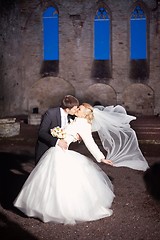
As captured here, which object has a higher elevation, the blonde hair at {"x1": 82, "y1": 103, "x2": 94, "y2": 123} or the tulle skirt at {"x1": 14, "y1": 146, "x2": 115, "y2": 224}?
the blonde hair at {"x1": 82, "y1": 103, "x2": 94, "y2": 123}

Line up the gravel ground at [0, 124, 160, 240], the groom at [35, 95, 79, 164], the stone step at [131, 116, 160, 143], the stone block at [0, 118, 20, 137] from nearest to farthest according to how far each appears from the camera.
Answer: the gravel ground at [0, 124, 160, 240], the groom at [35, 95, 79, 164], the stone block at [0, 118, 20, 137], the stone step at [131, 116, 160, 143]

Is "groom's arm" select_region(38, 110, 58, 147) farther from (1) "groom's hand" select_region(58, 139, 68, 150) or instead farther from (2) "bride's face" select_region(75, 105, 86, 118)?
(2) "bride's face" select_region(75, 105, 86, 118)

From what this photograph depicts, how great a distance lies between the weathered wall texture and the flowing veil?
13.3m

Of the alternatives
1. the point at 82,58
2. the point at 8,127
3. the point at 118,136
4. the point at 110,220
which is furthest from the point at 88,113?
the point at 82,58

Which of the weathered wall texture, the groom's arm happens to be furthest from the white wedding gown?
the weathered wall texture

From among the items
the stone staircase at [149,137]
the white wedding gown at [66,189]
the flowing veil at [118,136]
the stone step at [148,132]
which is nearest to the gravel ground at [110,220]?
the white wedding gown at [66,189]

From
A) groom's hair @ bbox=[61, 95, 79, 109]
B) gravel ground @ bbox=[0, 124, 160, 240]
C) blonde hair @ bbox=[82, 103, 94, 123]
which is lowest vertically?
gravel ground @ bbox=[0, 124, 160, 240]

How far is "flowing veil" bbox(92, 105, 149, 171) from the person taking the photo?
3.71 metres

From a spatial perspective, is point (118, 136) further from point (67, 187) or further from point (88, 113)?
point (67, 187)

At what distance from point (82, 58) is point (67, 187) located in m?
14.4

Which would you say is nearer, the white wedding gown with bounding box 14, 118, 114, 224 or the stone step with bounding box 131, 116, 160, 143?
the white wedding gown with bounding box 14, 118, 114, 224

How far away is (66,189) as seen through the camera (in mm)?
3291

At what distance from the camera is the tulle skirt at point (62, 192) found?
10.6 ft

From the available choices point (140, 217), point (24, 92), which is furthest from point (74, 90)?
point (140, 217)
